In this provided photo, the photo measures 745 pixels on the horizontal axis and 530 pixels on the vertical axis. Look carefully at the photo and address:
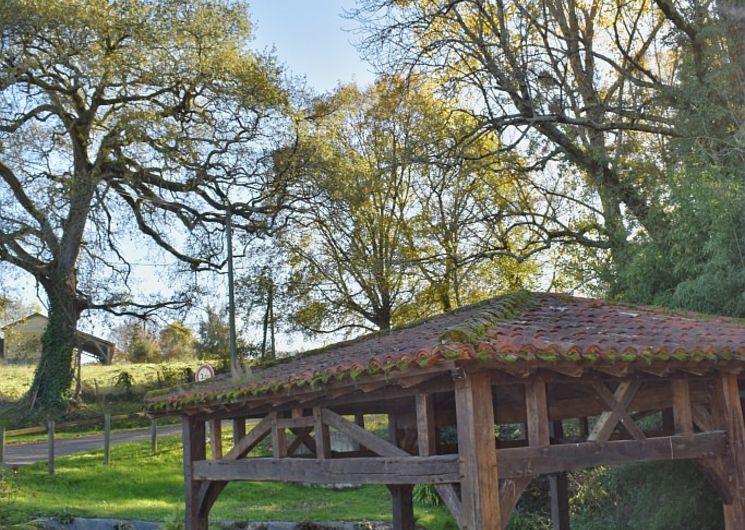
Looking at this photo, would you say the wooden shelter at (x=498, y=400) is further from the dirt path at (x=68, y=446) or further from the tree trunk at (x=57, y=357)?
the tree trunk at (x=57, y=357)

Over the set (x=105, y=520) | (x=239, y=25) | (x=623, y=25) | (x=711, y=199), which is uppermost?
(x=239, y=25)

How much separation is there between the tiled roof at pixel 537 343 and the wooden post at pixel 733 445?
512 millimetres

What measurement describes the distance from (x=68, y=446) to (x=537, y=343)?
18.9 meters

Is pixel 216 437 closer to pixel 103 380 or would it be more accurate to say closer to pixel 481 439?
pixel 481 439

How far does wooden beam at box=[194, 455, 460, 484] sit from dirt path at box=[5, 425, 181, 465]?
12126 mm

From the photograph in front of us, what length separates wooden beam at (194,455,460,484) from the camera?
5617 mm

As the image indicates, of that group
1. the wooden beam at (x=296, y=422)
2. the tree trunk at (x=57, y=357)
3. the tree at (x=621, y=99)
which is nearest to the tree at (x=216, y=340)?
the tree trunk at (x=57, y=357)

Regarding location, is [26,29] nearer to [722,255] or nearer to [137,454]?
[137,454]

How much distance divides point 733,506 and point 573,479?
27.5ft

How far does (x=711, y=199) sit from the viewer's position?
389 inches

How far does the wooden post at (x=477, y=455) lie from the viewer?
5266 mm

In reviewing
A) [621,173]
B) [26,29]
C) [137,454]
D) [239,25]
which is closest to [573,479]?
[621,173]

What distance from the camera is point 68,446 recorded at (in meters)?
21.1

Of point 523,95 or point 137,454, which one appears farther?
point 137,454
